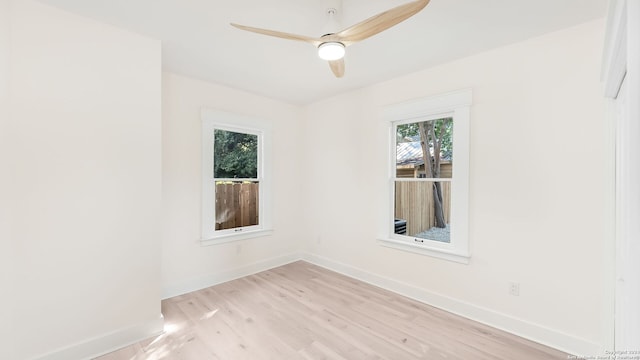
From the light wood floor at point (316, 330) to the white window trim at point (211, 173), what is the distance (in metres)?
0.72

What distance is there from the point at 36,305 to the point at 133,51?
207 centimetres

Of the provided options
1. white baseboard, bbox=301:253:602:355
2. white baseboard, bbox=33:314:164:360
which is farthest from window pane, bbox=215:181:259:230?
white baseboard, bbox=301:253:602:355

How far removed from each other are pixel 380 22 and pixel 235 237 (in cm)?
315

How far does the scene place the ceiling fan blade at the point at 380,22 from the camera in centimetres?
143

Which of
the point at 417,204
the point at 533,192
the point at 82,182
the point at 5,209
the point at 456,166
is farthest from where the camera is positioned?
the point at 417,204

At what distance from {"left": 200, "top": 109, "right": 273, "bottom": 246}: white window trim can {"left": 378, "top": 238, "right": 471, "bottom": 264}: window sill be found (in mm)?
1820

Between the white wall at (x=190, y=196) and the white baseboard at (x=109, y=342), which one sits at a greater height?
the white wall at (x=190, y=196)

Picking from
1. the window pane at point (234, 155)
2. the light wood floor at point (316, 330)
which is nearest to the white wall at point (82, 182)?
the light wood floor at point (316, 330)

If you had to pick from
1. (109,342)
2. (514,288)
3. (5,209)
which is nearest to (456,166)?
(514,288)

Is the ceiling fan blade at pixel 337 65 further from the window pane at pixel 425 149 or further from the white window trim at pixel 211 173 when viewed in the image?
the white window trim at pixel 211 173

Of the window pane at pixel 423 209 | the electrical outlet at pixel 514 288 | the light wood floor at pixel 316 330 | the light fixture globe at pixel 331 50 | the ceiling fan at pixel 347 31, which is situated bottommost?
the light wood floor at pixel 316 330

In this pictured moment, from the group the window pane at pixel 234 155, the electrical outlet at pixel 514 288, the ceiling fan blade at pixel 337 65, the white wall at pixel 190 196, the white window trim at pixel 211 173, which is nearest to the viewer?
the ceiling fan blade at pixel 337 65

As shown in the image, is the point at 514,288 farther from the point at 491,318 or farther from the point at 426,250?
the point at 426,250

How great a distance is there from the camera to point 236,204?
381 centimetres
